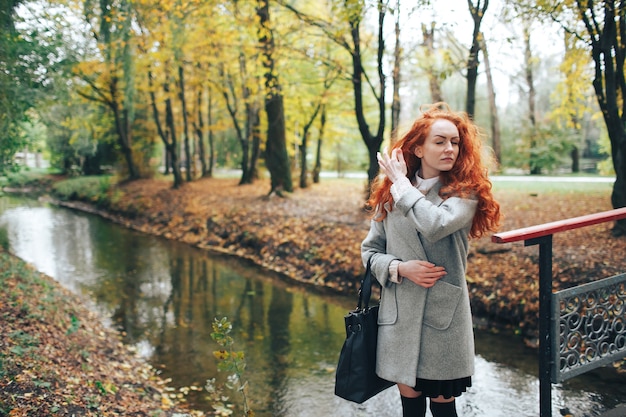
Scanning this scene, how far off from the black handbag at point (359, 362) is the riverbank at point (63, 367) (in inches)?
83.9

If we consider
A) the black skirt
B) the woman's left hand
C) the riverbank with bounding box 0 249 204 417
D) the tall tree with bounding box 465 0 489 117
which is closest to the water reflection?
the riverbank with bounding box 0 249 204 417

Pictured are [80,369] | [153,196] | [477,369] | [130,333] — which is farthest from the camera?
[153,196]

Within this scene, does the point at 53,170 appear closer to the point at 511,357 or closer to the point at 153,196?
the point at 153,196

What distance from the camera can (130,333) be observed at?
6.73m

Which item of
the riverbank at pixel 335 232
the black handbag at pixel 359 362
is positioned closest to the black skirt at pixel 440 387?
the black handbag at pixel 359 362

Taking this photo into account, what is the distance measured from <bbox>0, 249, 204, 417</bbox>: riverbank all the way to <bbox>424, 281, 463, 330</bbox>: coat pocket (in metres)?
2.54

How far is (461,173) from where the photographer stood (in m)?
2.42

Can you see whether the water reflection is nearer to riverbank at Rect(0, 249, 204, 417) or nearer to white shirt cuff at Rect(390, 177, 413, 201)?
riverbank at Rect(0, 249, 204, 417)

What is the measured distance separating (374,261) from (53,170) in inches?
1297

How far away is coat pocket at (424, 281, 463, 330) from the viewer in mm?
2363

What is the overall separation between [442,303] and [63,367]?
3379 mm

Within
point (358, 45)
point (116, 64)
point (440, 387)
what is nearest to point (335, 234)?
point (358, 45)

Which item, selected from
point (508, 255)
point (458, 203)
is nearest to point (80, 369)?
point (458, 203)

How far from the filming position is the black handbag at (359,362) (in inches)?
95.7
